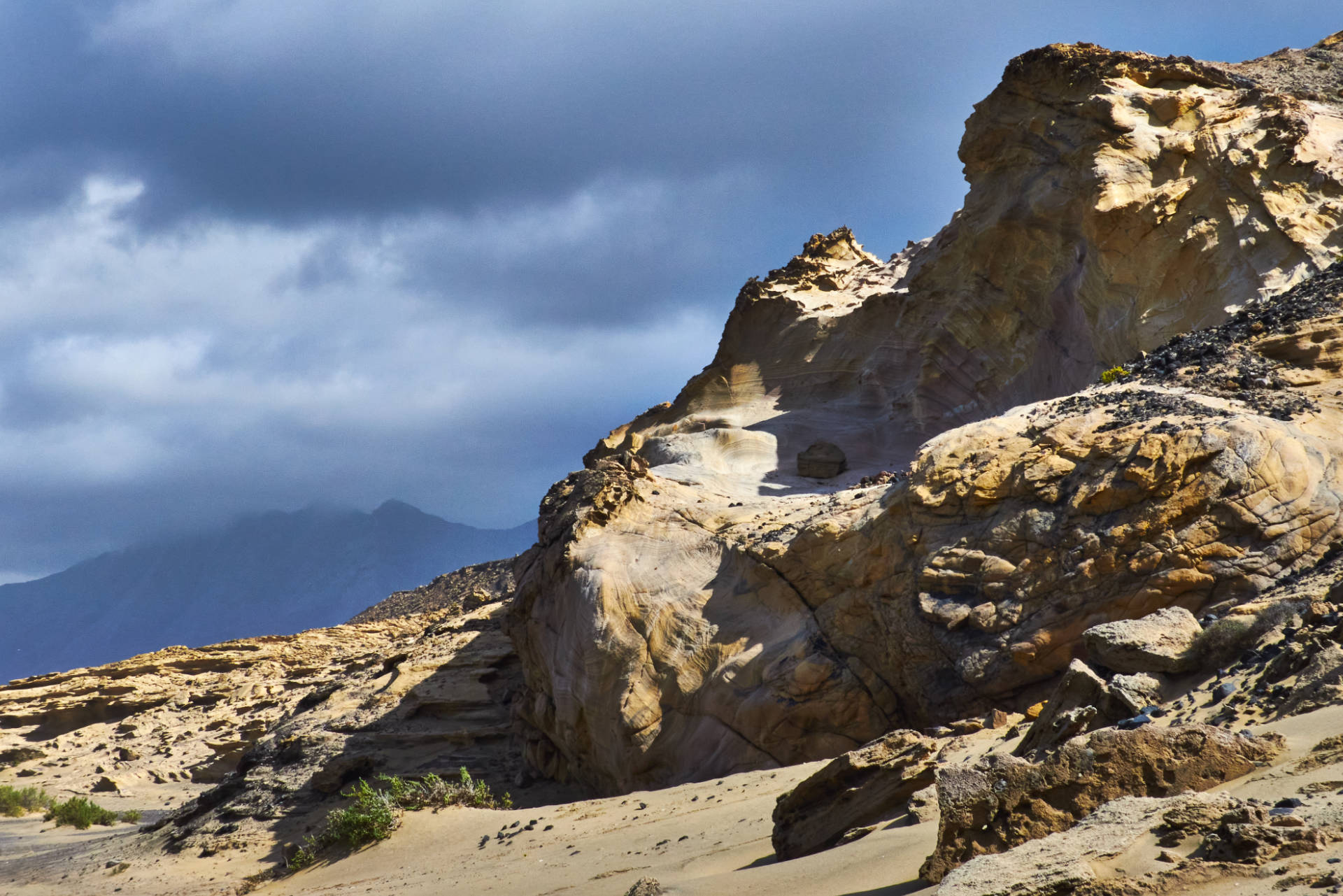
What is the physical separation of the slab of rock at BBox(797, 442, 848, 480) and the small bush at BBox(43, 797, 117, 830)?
55.6 ft

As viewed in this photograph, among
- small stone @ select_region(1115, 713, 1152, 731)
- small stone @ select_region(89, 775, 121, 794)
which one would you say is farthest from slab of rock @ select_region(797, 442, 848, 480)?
small stone @ select_region(89, 775, 121, 794)

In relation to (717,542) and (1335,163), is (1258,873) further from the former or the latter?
(1335,163)

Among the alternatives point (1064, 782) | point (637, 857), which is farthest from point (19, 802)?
point (1064, 782)

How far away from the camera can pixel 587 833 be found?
1118cm

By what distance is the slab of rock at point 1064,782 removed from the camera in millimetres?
5262

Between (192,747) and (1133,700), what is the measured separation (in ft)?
91.3

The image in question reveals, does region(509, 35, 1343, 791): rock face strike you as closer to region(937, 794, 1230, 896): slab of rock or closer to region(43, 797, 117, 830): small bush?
region(937, 794, 1230, 896): slab of rock

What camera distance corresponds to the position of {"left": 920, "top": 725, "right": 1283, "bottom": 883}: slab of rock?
5.26 m

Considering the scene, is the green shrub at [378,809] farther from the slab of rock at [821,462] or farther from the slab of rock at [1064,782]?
the slab of rock at [1064,782]

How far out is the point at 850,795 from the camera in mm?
8039

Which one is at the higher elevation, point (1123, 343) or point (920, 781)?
point (1123, 343)

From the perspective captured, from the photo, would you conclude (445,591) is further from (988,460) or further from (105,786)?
(988,460)

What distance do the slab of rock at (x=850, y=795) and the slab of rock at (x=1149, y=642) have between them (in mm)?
1823

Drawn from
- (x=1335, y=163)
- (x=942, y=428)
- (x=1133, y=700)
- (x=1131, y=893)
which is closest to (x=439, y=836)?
(x=1133, y=700)
